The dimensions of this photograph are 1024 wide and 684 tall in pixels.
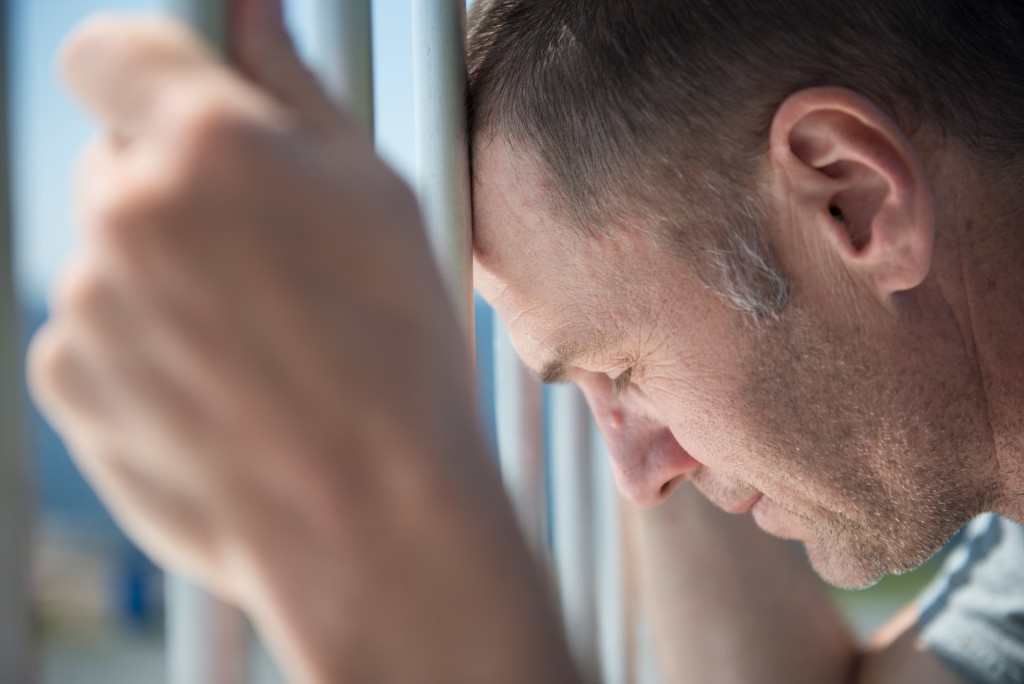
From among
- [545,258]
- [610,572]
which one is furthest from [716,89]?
[610,572]

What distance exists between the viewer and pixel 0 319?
0.34 m

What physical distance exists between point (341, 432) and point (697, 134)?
0.57m

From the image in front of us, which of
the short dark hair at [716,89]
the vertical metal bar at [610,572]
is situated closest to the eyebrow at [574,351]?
the short dark hair at [716,89]

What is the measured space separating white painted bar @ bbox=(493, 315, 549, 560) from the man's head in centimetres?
15

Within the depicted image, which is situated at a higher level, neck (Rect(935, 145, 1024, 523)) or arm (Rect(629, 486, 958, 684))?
neck (Rect(935, 145, 1024, 523))

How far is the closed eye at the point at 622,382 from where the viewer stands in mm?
904

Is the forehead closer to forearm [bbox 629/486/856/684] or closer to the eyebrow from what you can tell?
the eyebrow

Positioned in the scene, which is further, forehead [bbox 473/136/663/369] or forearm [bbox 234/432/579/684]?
forehead [bbox 473/136/663/369]

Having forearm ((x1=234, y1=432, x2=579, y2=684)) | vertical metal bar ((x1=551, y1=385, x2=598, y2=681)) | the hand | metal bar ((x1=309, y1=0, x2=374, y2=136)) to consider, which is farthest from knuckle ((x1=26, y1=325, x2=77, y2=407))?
vertical metal bar ((x1=551, y1=385, x2=598, y2=681))

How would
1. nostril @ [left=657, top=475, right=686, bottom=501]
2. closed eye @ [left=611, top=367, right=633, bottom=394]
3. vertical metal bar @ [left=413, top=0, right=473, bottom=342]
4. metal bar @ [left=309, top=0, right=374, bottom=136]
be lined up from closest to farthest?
metal bar @ [left=309, top=0, right=374, bottom=136] < vertical metal bar @ [left=413, top=0, right=473, bottom=342] < closed eye @ [left=611, top=367, right=633, bottom=394] < nostril @ [left=657, top=475, right=686, bottom=501]

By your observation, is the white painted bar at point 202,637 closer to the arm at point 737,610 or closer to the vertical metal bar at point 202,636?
the vertical metal bar at point 202,636

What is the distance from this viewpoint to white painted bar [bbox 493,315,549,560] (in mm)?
1053

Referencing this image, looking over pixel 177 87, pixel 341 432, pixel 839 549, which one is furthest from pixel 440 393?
pixel 839 549

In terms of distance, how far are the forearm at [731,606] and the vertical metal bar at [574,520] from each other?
0.22 m
